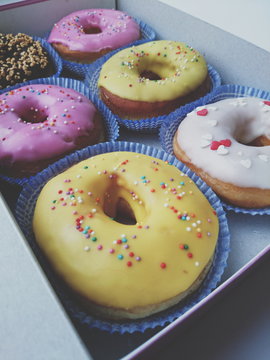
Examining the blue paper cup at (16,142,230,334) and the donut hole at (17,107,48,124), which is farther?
the donut hole at (17,107,48,124)

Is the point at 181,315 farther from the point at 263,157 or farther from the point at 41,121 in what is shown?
the point at 41,121

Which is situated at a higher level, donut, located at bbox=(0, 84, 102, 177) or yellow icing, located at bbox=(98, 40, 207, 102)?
yellow icing, located at bbox=(98, 40, 207, 102)

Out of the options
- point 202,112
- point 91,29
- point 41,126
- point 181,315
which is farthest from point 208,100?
point 181,315

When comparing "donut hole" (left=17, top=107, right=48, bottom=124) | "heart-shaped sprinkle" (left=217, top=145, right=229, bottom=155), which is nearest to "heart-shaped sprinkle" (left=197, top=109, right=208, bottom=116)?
"heart-shaped sprinkle" (left=217, top=145, right=229, bottom=155)

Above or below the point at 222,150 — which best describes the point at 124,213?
below

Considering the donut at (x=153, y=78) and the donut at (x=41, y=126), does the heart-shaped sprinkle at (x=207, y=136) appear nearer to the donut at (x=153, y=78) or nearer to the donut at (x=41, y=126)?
the donut at (x=153, y=78)

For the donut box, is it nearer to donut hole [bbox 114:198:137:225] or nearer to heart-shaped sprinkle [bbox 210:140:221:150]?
heart-shaped sprinkle [bbox 210:140:221:150]

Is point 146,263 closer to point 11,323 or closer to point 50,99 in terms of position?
point 11,323
